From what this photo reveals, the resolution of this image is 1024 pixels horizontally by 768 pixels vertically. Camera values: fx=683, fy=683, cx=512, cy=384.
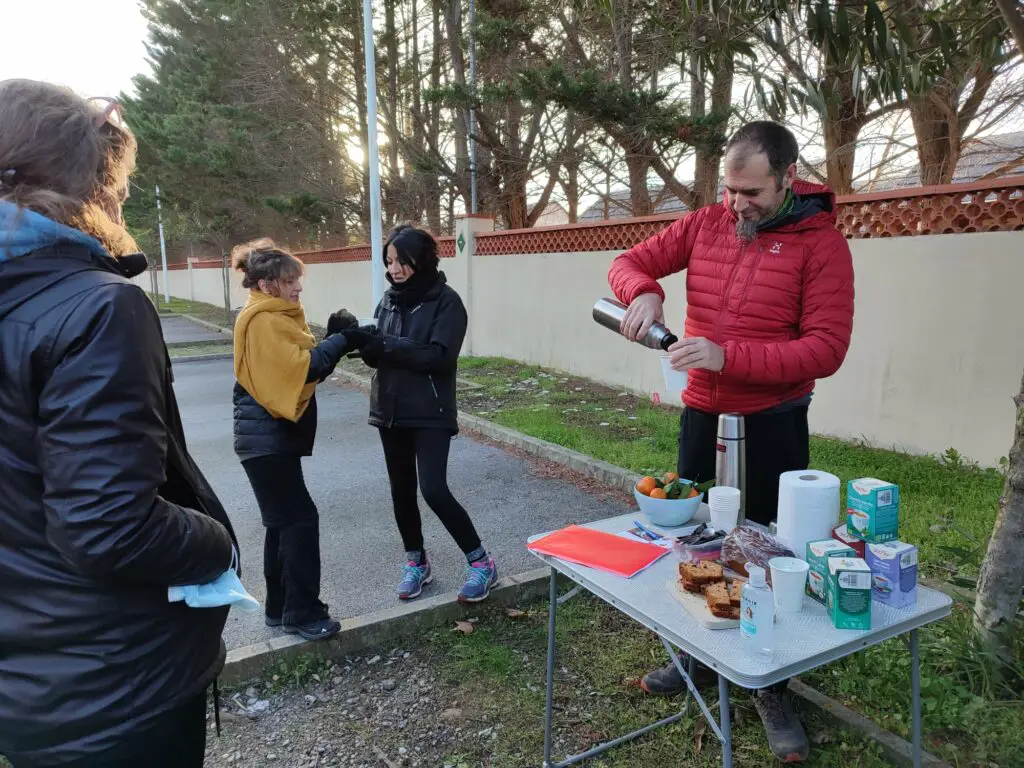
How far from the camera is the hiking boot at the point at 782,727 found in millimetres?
2234

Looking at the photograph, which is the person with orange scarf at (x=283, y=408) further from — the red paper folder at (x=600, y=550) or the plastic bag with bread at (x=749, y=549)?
the plastic bag with bread at (x=749, y=549)

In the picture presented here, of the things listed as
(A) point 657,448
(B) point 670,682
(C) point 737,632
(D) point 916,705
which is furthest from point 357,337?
(A) point 657,448

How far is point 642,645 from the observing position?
2990 millimetres

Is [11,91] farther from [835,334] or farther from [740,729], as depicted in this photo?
[740,729]

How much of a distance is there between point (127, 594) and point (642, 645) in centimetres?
230

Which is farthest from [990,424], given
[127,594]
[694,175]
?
[694,175]

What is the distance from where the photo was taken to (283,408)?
2811 mm

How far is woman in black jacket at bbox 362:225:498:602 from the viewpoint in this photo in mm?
3170

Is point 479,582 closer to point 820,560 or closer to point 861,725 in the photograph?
point 861,725

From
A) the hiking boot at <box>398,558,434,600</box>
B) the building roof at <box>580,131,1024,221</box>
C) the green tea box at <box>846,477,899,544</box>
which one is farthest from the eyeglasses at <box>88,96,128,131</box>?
the building roof at <box>580,131,1024,221</box>

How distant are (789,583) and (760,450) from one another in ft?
2.81

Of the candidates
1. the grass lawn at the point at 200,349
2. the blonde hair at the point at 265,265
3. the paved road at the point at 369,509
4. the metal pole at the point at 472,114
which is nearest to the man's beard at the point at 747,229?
the blonde hair at the point at 265,265

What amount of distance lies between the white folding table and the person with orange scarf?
4.63 ft

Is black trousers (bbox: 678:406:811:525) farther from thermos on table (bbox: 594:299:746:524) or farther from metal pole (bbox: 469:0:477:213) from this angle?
metal pole (bbox: 469:0:477:213)
